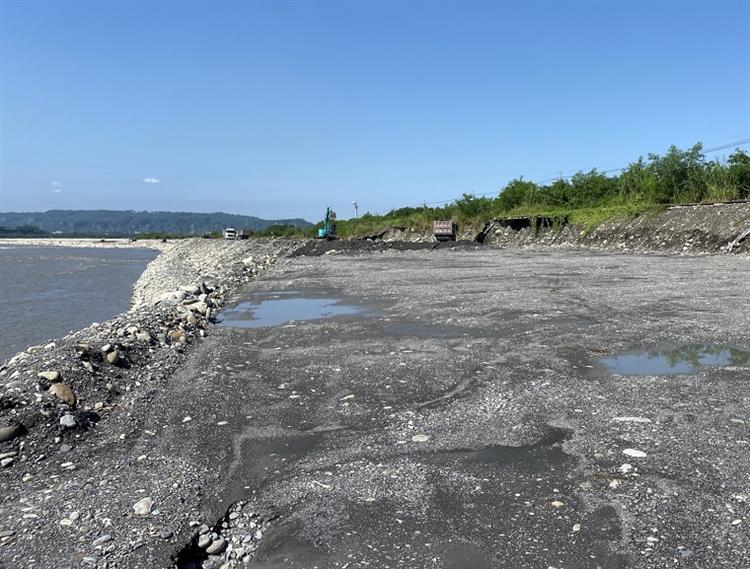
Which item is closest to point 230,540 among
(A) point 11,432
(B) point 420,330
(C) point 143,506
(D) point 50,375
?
(C) point 143,506

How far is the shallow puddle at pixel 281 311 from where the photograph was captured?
12430mm

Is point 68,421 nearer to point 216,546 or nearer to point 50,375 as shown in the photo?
point 50,375

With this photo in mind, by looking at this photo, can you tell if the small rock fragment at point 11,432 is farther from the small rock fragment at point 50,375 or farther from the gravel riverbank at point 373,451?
the small rock fragment at point 50,375

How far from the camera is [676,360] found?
25.3 feet

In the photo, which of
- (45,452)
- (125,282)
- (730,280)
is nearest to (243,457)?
(45,452)

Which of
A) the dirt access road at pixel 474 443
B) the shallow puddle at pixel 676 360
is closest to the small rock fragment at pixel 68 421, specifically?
the dirt access road at pixel 474 443

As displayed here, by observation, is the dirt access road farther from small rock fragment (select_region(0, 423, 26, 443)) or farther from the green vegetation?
the green vegetation

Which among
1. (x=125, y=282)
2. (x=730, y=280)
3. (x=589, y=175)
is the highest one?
(x=589, y=175)

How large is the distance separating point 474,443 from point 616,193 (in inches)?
1626

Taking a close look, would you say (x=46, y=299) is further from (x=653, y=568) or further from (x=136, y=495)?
(x=653, y=568)

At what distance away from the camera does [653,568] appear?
3.21 metres

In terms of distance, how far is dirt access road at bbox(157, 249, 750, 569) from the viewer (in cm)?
356

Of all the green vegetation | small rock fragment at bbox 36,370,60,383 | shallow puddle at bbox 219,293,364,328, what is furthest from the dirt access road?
the green vegetation

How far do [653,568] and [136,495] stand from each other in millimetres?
3355
